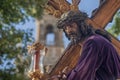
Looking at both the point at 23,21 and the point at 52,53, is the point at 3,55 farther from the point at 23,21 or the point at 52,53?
the point at 52,53

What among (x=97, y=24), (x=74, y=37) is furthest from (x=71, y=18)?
(x=97, y=24)

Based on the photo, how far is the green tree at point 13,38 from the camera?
12.5 meters

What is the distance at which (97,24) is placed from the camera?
623cm

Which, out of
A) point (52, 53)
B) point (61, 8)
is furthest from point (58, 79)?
point (52, 53)

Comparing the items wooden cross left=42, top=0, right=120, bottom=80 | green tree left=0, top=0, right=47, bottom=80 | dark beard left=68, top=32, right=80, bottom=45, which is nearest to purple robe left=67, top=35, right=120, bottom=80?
dark beard left=68, top=32, right=80, bottom=45

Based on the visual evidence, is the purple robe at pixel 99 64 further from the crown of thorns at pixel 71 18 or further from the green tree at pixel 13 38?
the green tree at pixel 13 38

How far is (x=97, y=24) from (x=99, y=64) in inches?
53.4

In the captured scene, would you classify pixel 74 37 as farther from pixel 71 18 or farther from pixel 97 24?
pixel 97 24

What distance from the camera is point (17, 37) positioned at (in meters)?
13.3

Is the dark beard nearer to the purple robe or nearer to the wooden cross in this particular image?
the purple robe

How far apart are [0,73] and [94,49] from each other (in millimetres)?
7484

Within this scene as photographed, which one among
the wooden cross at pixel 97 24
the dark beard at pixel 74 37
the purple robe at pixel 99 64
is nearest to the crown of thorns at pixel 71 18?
the dark beard at pixel 74 37

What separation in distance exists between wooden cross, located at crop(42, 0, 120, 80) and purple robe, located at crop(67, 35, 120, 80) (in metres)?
0.78

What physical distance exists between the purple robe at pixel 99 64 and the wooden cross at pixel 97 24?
0.78 meters
